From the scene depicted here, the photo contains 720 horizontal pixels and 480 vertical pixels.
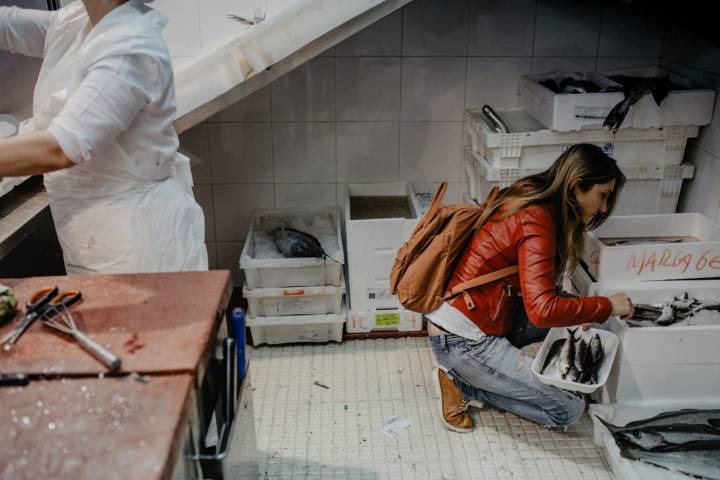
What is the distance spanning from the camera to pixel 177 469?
3.43 feet

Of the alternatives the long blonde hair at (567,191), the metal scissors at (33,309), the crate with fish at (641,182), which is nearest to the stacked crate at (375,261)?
Answer: the crate with fish at (641,182)

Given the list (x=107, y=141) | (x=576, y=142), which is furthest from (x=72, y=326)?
(x=576, y=142)

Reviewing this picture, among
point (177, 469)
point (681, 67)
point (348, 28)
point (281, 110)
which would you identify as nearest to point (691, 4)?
point (681, 67)

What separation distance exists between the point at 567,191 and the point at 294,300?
147cm

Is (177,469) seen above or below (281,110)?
below

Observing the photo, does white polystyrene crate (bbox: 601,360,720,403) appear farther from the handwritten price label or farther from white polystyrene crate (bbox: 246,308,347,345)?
white polystyrene crate (bbox: 246,308,347,345)

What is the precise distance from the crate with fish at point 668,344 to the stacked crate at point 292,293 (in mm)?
1248

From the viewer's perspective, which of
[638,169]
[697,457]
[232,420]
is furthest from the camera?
[638,169]

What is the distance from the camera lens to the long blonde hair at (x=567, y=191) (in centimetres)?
225

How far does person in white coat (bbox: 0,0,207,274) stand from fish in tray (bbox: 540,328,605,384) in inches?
56.4

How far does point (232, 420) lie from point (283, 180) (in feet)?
7.67

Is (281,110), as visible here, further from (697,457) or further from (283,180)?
(697,457)

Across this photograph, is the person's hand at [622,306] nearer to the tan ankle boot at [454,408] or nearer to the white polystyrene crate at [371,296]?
the tan ankle boot at [454,408]

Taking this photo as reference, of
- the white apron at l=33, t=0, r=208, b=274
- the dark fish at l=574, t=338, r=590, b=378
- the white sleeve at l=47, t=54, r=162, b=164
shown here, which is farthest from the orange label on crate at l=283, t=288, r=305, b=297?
the white sleeve at l=47, t=54, r=162, b=164
